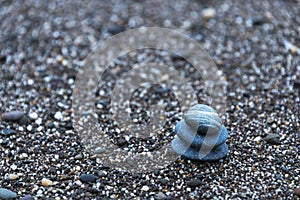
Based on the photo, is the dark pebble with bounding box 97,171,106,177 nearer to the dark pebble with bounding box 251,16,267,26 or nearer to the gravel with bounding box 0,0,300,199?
the gravel with bounding box 0,0,300,199

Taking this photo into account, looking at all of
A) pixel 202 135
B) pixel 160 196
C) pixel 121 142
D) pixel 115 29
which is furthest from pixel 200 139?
pixel 115 29

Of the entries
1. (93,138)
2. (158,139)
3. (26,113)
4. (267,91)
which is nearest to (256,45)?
(267,91)

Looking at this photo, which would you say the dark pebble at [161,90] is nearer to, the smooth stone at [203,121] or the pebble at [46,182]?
the smooth stone at [203,121]

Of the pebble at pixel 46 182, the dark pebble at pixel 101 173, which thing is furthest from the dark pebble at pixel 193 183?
the pebble at pixel 46 182

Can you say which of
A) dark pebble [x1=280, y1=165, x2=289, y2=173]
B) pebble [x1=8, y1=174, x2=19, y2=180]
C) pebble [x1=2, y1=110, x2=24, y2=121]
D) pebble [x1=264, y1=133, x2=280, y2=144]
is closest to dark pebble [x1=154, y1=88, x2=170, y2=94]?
pebble [x1=264, y1=133, x2=280, y2=144]

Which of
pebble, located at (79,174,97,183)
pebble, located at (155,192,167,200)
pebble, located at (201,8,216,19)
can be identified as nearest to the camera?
pebble, located at (155,192,167,200)

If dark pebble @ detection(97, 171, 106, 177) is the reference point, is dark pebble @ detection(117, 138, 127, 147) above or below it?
below

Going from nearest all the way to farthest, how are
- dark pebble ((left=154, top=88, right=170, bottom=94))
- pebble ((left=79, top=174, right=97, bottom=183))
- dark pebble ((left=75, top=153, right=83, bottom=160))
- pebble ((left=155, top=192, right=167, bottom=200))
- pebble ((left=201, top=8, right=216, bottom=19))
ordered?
pebble ((left=155, top=192, right=167, bottom=200)) < pebble ((left=79, top=174, right=97, bottom=183)) < dark pebble ((left=75, top=153, right=83, bottom=160)) < dark pebble ((left=154, top=88, right=170, bottom=94)) < pebble ((left=201, top=8, right=216, bottom=19))

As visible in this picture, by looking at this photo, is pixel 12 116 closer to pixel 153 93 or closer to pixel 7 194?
pixel 7 194
